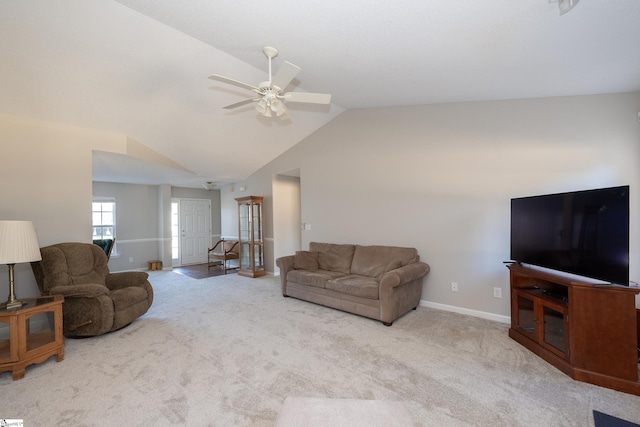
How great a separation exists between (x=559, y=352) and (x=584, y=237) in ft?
3.23

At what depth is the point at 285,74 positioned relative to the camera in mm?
2316

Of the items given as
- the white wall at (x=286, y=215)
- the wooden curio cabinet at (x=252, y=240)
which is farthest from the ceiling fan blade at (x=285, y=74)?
the wooden curio cabinet at (x=252, y=240)

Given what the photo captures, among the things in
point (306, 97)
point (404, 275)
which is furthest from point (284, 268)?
point (306, 97)

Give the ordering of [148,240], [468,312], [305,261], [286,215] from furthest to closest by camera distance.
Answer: [148,240] → [286,215] → [305,261] → [468,312]

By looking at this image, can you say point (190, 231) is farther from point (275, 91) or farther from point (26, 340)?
point (275, 91)

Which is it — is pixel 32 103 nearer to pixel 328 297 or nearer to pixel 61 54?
pixel 61 54

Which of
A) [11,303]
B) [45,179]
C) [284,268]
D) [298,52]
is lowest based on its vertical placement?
[284,268]

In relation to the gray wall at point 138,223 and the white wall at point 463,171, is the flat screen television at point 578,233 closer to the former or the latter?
the white wall at point 463,171

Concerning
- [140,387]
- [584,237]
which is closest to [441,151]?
[584,237]

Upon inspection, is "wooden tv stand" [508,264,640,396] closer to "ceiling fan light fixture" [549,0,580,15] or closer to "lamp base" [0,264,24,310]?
"ceiling fan light fixture" [549,0,580,15]

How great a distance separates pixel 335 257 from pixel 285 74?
2956 mm

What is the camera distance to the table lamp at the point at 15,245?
7.89 feet

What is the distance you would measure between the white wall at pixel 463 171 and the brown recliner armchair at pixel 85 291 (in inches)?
120

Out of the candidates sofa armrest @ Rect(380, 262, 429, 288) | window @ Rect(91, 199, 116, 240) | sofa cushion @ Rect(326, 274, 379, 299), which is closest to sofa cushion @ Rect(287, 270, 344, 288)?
sofa cushion @ Rect(326, 274, 379, 299)
